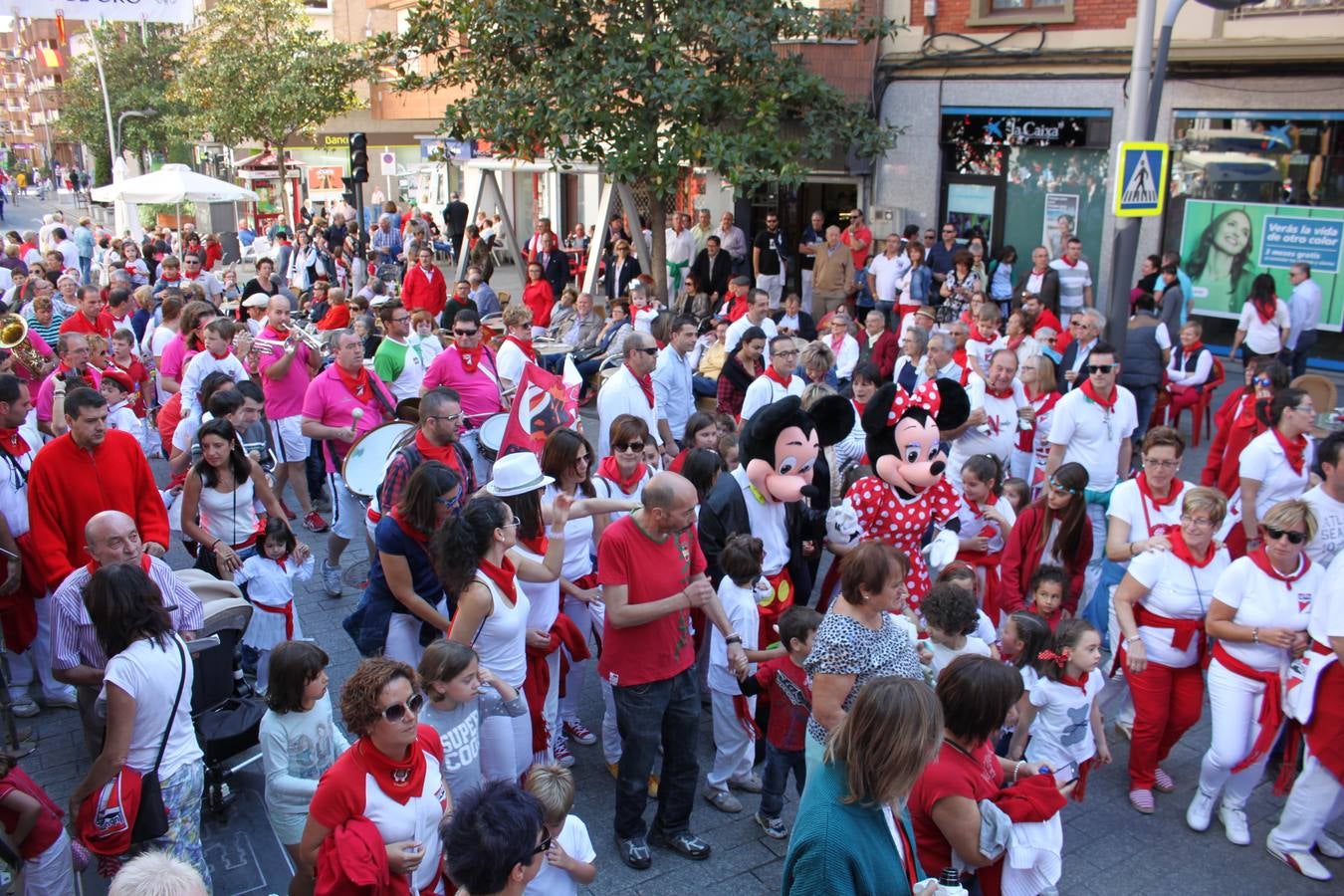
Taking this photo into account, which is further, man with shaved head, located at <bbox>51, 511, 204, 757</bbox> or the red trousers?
the red trousers

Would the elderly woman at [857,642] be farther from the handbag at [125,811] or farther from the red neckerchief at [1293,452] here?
the red neckerchief at [1293,452]

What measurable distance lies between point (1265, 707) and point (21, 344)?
29.5 feet

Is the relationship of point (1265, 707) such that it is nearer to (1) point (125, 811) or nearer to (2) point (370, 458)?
(1) point (125, 811)

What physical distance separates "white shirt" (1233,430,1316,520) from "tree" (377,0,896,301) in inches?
321

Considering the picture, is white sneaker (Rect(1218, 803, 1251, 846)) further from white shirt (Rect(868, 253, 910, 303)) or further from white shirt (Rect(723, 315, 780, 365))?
white shirt (Rect(868, 253, 910, 303))

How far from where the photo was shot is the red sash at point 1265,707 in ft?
16.1

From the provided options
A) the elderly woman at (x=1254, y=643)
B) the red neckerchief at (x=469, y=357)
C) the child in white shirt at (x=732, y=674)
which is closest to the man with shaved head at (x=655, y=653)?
the child in white shirt at (x=732, y=674)

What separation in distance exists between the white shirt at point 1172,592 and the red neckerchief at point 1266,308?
7161mm

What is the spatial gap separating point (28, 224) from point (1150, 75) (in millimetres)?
49615

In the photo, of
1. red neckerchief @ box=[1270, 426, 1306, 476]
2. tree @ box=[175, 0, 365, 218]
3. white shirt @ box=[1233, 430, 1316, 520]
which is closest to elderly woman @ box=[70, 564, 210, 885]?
white shirt @ box=[1233, 430, 1316, 520]

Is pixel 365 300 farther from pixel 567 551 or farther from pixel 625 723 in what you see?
pixel 625 723

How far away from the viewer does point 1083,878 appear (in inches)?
187

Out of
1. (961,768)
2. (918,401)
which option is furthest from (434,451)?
(961,768)

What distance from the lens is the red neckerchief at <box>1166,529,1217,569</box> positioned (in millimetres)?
5160
